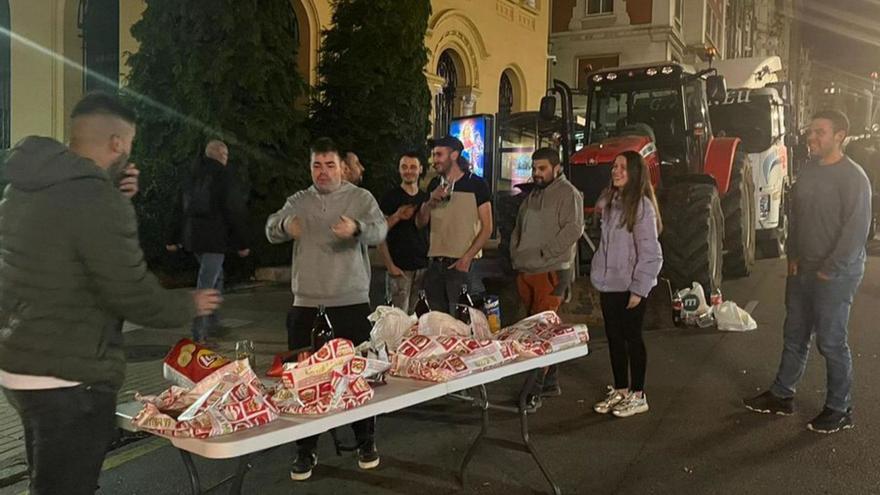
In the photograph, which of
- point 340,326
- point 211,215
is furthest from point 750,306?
→ point 340,326

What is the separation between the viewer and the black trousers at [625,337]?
5367mm

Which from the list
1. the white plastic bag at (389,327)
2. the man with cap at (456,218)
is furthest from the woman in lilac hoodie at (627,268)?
the white plastic bag at (389,327)

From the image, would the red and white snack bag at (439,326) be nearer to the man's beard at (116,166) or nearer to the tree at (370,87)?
the man's beard at (116,166)

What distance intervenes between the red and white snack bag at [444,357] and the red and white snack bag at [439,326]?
15cm

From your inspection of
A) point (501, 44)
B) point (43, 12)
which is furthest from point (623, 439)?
point (501, 44)

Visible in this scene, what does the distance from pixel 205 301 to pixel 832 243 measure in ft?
13.5

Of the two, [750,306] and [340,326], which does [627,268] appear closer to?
[340,326]

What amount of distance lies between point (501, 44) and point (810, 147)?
15.0 meters

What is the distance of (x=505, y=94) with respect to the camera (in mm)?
21094

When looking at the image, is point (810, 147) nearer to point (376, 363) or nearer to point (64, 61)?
point (376, 363)

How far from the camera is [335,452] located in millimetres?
4797

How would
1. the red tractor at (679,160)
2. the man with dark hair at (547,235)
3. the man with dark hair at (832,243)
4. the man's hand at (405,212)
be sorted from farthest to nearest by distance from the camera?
the red tractor at (679,160), the man's hand at (405,212), the man with dark hair at (547,235), the man with dark hair at (832,243)

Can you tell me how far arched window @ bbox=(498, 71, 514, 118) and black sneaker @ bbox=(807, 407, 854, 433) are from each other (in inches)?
636

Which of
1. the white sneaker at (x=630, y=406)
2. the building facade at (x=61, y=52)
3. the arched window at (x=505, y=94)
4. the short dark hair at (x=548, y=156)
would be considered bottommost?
the white sneaker at (x=630, y=406)
